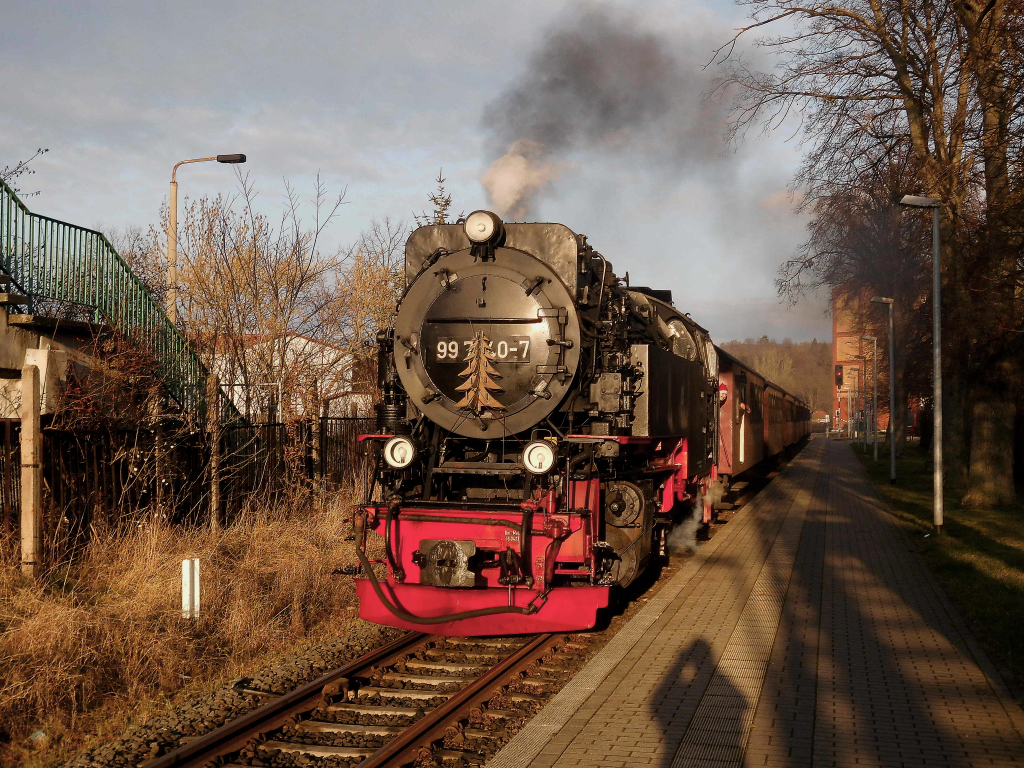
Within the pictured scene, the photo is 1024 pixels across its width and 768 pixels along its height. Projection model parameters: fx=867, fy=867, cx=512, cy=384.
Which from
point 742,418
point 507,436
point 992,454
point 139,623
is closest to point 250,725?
point 139,623

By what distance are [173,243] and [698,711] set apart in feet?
27.3

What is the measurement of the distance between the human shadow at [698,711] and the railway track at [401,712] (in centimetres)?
79

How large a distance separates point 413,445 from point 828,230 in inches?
1000

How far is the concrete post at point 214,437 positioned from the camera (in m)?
9.55

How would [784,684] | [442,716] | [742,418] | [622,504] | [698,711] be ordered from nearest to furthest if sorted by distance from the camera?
1. [442,716]
2. [698,711]
3. [784,684]
4. [622,504]
5. [742,418]

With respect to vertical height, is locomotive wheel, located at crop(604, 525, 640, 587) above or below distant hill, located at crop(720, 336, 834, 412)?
below

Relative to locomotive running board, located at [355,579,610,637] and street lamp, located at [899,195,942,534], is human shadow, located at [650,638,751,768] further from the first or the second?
street lamp, located at [899,195,942,534]

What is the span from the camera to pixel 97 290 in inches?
355

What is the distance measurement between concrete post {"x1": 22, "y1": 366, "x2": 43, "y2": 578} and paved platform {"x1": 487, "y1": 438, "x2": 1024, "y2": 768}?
4.50m

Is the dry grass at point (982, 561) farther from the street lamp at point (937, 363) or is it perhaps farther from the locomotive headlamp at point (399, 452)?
the locomotive headlamp at point (399, 452)

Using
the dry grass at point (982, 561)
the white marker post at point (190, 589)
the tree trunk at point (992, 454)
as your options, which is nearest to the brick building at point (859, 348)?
the tree trunk at point (992, 454)

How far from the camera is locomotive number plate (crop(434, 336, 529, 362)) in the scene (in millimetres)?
7027

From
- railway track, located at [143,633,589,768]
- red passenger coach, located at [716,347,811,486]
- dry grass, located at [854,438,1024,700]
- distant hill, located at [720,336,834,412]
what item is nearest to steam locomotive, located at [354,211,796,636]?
railway track, located at [143,633,589,768]

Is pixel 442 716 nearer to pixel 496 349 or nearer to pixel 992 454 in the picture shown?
pixel 496 349
